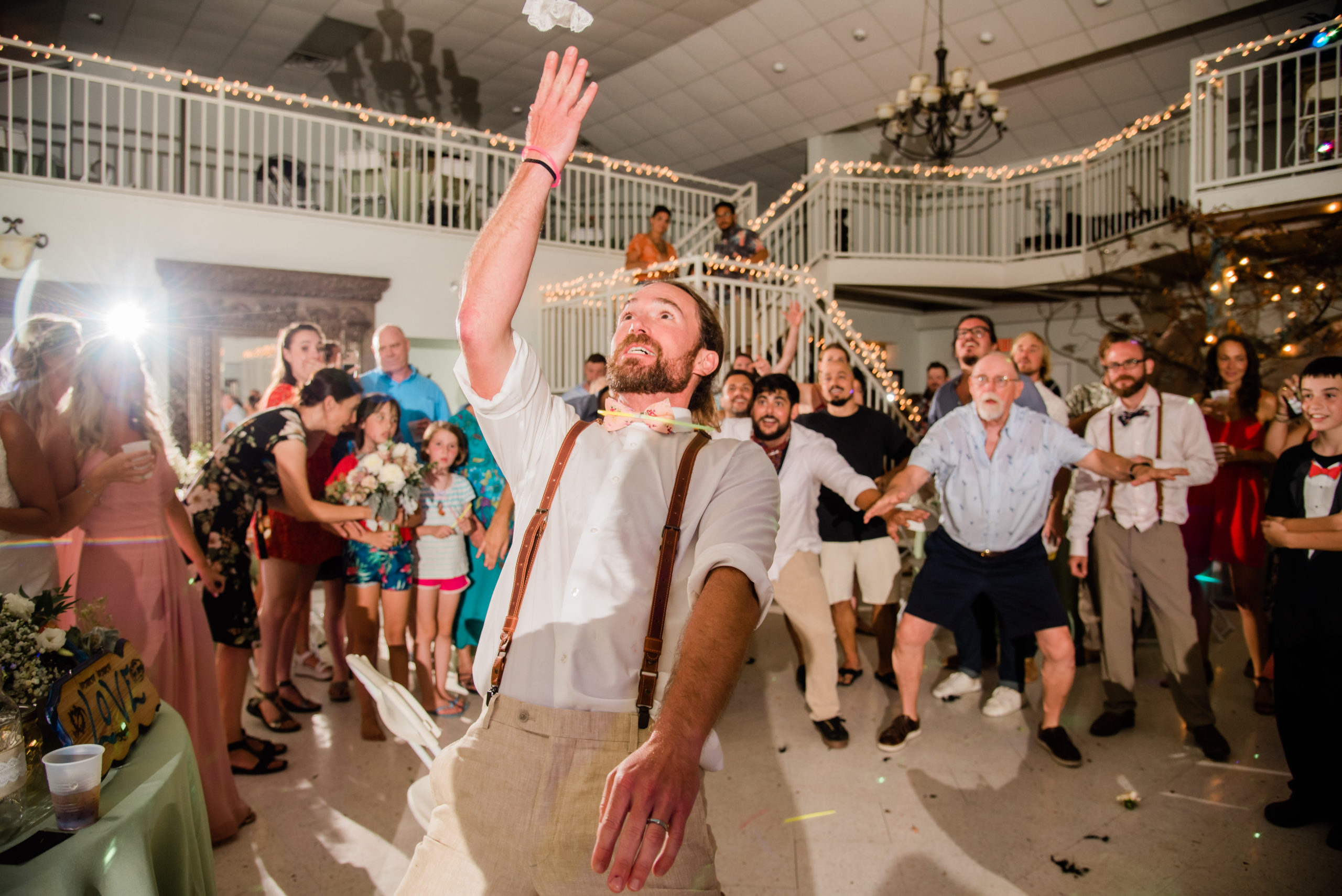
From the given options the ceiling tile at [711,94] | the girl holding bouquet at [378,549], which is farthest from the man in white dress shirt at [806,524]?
the ceiling tile at [711,94]

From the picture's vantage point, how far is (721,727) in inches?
137

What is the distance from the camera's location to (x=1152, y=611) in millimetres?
3463

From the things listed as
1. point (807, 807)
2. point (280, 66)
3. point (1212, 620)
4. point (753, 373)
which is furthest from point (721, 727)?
point (280, 66)

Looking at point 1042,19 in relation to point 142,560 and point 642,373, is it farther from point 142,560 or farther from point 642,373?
point 142,560

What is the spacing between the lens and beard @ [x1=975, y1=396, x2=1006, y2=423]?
3.21 m

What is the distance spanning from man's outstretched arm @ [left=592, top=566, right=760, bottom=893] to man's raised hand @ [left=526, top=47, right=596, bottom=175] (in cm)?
81

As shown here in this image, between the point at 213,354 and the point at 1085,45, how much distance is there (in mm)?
10561

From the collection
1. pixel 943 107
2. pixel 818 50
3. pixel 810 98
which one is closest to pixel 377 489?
pixel 943 107

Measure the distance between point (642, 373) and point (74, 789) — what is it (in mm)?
1219

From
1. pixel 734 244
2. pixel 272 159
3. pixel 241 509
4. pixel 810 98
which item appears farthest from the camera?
pixel 810 98

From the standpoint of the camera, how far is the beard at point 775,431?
12.4ft

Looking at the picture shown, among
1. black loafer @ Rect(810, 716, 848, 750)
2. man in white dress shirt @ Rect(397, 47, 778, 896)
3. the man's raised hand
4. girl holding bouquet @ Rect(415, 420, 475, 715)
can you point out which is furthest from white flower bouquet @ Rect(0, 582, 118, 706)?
black loafer @ Rect(810, 716, 848, 750)

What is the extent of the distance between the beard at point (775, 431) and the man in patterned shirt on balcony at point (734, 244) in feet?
15.2

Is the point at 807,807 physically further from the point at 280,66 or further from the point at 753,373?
the point at 280,66
